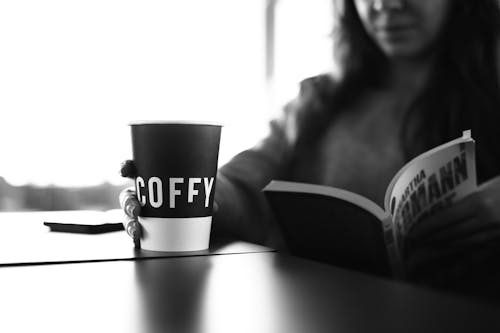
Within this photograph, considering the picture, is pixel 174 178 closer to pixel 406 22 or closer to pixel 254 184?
pixel 254 184

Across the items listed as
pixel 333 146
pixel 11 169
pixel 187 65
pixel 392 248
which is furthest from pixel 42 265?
pixel 187 65

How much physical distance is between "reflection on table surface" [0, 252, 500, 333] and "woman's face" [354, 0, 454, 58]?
28.6 inches

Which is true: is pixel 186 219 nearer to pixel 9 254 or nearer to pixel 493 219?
pixel 9 254

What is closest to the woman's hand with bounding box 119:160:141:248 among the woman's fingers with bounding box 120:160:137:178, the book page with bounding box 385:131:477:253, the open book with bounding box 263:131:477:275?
the woman's fingers with bounding box 120:160:137:178

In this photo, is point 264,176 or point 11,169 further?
point 11,169

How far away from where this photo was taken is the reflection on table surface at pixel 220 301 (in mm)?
287

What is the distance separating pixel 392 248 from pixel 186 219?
23 centimetres

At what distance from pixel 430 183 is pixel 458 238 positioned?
113mm

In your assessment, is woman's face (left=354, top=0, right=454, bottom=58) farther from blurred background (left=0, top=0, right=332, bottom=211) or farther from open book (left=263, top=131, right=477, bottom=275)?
blurred background (left=0, top=0, right=332, bottom=211)

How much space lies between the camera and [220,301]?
34 centimetres

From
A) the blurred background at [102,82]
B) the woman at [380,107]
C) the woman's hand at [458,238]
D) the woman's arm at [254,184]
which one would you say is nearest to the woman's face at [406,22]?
the woman at [380,107]

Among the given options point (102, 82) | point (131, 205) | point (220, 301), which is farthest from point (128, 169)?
point (102, 82)

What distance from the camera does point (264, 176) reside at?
103 cm

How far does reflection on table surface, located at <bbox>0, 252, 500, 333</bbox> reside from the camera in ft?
0.94
